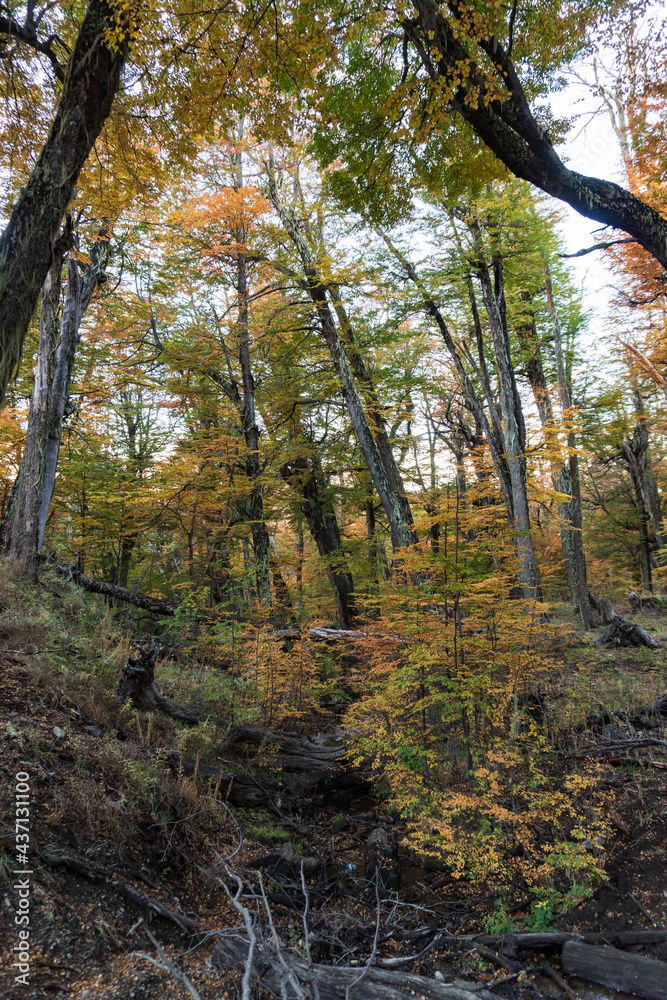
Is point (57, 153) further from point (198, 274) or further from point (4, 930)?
point (198, 274)

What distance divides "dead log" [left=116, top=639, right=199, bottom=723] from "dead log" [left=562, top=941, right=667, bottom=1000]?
13.6 feet

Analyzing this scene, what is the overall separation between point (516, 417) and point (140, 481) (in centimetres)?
880

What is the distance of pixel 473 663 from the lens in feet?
16.9

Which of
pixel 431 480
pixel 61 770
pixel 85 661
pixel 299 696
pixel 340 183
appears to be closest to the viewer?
pixel 61 770

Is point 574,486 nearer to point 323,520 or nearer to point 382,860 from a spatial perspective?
point 323,520

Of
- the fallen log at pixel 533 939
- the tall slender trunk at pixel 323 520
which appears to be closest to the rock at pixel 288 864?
the fallen log at pixel 533 939

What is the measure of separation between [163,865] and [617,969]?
3.17 metres

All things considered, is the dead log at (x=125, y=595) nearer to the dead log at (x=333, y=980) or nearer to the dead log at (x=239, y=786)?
the dead log at (x=239, y=786)

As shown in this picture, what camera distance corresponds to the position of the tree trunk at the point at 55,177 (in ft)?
11.1

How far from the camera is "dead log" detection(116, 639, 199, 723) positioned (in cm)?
474

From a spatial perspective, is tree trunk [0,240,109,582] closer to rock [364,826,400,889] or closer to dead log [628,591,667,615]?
rock [364,826,400,889]

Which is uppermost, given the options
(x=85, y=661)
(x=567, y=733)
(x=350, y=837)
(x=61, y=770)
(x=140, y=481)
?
(x=140, y=481)

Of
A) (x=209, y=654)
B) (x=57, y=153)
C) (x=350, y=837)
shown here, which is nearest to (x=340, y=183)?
(x=57, y=153)

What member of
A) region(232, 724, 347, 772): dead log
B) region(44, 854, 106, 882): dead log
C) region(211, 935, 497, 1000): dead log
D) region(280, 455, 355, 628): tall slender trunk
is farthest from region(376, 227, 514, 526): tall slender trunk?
region(44, 854, 106, 882): dead log
